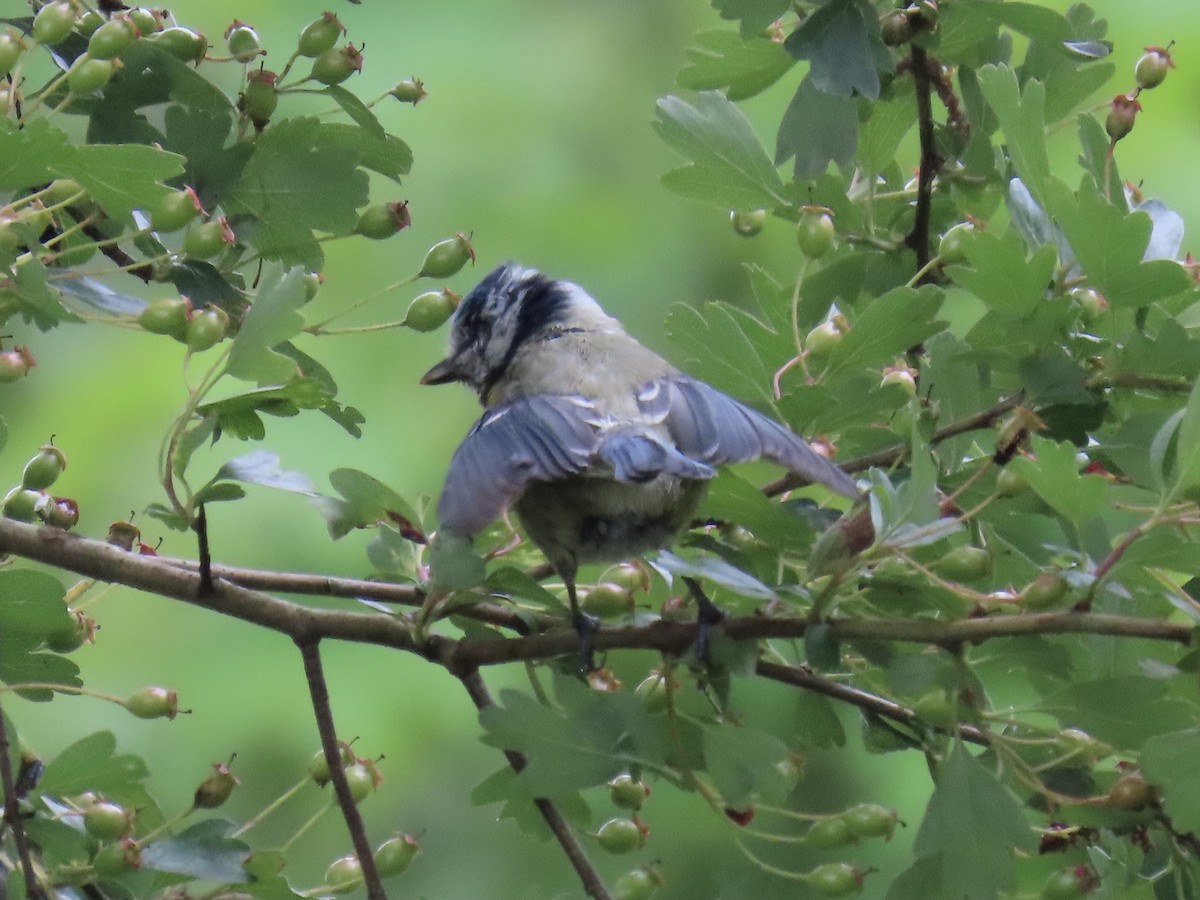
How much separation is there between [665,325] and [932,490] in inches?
15.5

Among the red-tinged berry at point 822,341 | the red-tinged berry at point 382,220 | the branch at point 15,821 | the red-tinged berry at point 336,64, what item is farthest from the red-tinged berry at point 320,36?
the branch at point 15,821

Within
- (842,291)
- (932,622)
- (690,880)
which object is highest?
(842,291)

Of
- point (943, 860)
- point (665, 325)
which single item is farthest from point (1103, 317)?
point (943, 860)

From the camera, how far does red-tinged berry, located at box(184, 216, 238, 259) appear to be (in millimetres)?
1268

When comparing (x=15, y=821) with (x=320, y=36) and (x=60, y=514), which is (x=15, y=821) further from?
(x=320, y=36)

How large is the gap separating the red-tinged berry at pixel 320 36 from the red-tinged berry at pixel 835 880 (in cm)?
85

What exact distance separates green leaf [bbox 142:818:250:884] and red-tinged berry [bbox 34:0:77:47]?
0.67 metres

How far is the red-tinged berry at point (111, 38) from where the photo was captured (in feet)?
4.13

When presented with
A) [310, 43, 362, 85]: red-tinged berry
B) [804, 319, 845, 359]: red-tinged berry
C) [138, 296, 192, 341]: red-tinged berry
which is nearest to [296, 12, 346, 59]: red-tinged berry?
[310, 43, 362, 85]: red-tinged berry

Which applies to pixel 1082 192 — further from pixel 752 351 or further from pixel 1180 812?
pixel 1180 812

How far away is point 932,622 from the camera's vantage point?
1.18 m

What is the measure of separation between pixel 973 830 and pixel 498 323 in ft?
3.75

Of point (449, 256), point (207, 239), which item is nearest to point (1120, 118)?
point (449, 256)

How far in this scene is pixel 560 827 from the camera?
1.35 m
